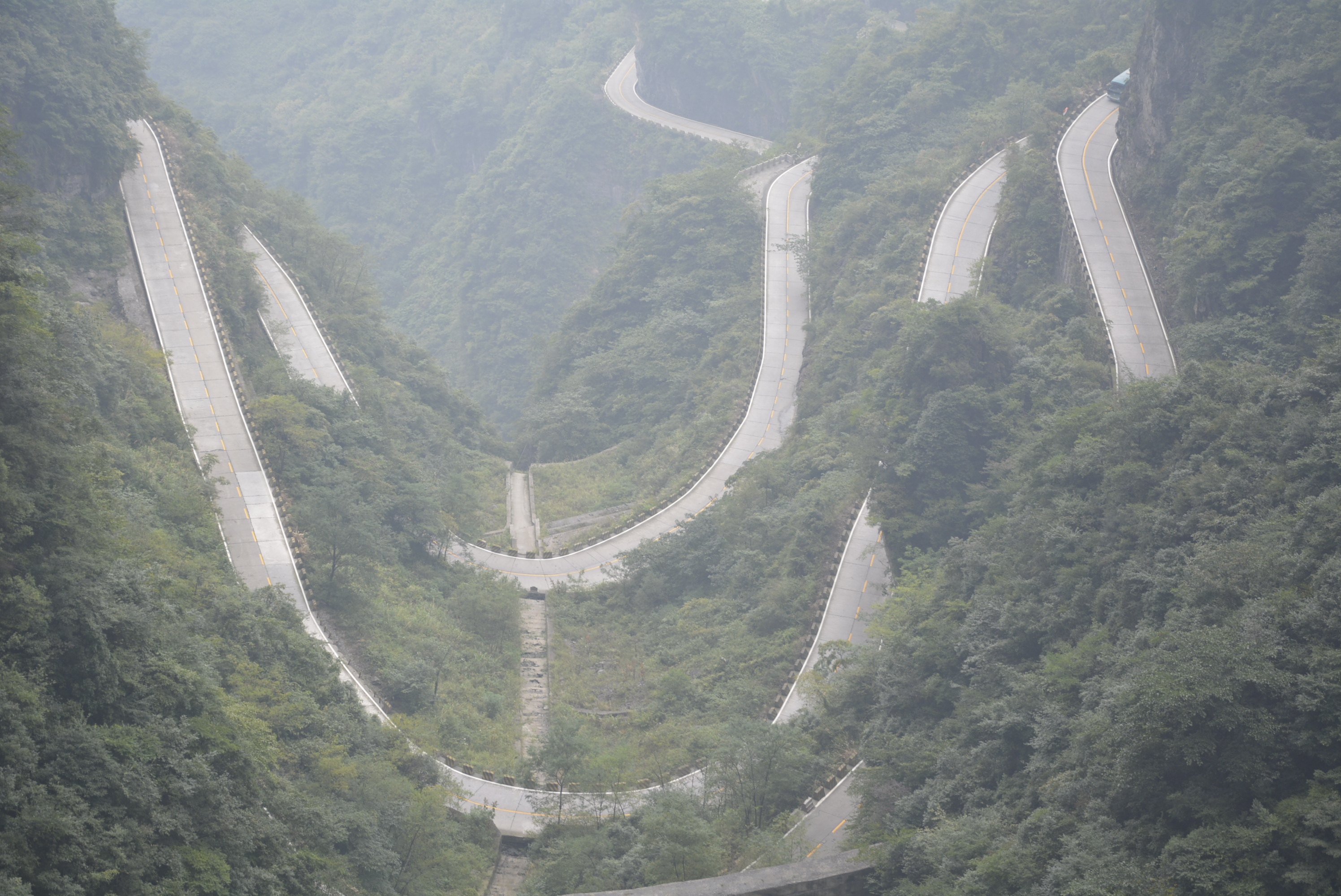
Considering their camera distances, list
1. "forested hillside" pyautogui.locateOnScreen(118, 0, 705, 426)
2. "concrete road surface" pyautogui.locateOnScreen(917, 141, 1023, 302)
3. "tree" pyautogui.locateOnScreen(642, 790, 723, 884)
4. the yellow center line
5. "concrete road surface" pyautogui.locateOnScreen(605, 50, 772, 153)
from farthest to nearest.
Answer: "concrete road surface" pyautogui.locateOnScreen(605, 50, 772, 153)
"forested hillside" pyautogui.locateOnScreen(118, 0, 705, 426)
the yellow center line
"concrete road surface" pyautogui.locateOnScreen(917, 141, 1023, 302)
"tree" pyautogui.locateOnScreen(642, 790, 723, 884)

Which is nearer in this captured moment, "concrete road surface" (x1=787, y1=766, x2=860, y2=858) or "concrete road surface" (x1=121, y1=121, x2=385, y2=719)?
"concrete road surface" (x1=787, y1=766, x2=860, y2=858)

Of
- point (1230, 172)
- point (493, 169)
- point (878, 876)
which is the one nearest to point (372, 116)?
point (493, 169)

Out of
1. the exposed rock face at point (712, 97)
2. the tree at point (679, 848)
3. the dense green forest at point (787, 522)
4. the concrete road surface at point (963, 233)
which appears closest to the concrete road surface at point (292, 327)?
the dense green forest at point (787, 522)

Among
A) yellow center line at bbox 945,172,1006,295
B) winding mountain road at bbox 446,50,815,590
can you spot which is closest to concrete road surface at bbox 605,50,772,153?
winding mountain road at bbox 446,50,815,590

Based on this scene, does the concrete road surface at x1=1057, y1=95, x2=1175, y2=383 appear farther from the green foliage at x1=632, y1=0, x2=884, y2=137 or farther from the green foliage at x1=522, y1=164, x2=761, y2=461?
the green foliage at x1=632, y1=0, x2=884, y2=137

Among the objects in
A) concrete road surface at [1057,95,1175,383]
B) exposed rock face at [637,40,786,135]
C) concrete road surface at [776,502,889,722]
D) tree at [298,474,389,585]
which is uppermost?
exposed rock face at [637,40,786,135]

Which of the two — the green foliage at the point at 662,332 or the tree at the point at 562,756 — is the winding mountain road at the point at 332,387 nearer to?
the tree at the point at 562,756

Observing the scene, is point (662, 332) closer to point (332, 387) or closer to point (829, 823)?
point (332, 387)

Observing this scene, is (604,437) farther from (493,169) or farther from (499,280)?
(493,169)
